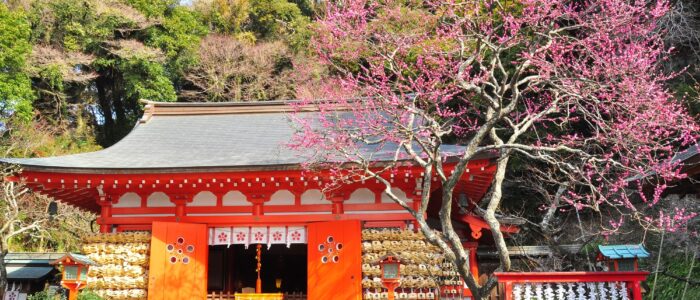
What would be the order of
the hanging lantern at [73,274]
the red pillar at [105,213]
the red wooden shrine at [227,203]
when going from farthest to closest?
1. the red pillar at [105,213]
2. the red wooden shrine at [227,203]
3. the hanging lantern at [73,274]

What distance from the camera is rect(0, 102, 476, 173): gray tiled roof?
28.8 ft

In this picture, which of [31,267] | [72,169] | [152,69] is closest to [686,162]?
[72,169]

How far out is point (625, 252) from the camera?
6984 mm

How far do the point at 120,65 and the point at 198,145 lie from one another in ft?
45.7

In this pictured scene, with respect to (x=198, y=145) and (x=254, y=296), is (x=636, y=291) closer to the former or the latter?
(x=254, y=296)

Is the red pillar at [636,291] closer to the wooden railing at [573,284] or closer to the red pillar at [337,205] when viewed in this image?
the wooden railing at [573,284]

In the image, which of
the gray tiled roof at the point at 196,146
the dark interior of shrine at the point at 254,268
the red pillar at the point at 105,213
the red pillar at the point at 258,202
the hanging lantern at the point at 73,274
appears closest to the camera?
the hanging lantern at the point at 73,274

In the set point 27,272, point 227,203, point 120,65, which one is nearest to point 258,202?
point 227,203

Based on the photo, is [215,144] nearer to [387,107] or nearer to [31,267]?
[387,107]

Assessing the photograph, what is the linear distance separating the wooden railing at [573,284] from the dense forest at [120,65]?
336 inches

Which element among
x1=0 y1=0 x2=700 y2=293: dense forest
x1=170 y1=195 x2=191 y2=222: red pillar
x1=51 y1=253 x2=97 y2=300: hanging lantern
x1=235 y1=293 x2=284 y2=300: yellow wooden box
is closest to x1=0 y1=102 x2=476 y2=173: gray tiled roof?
x1=170 y1=195 x2=191 y2=222: red pillar

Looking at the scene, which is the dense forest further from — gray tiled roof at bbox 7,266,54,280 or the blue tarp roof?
the blue tarp roof

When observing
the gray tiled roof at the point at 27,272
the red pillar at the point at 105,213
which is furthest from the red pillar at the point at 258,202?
the gray tiled roof at the point at 27,272

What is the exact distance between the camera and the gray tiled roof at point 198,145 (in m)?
8.79
